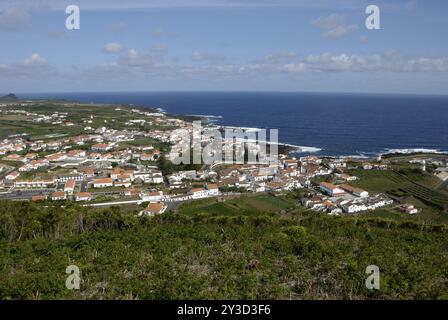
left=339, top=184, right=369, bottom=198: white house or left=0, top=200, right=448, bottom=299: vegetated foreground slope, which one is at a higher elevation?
left=0, top=200, right=448, bottom=299: vegetated foreground slope

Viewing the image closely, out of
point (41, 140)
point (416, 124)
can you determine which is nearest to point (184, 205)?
point (41, 140)

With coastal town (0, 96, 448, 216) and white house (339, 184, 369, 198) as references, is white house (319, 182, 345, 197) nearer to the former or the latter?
coastal town (0, 96, 448, 216)

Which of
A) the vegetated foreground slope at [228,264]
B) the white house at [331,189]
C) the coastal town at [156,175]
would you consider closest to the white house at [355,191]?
the coastal town at [156,175]

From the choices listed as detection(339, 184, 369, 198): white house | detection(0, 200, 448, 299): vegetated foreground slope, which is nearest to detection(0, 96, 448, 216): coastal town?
detection(339, 184, 369, 198): white house

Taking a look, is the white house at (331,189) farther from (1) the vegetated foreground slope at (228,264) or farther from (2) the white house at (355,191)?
(1) the vegetated foreground slope at (228,264)

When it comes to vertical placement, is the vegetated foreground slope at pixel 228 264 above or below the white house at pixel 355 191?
above

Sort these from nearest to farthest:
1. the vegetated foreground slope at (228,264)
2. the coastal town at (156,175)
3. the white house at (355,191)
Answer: the vegetated foreground slope at (228,264), the coastal town at (156,175), the white house at (355,191)
